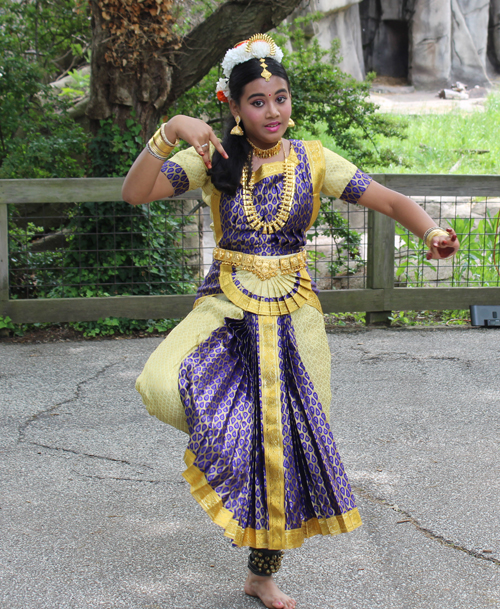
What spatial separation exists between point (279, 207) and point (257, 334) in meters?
0.41

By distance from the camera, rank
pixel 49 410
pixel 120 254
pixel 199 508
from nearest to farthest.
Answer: pixel 199 508 → pixel 49 410 → pixel 120 254

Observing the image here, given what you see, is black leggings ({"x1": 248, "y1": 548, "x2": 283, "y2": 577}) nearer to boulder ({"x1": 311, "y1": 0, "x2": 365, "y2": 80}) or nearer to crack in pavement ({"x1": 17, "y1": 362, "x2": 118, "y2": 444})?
crack in pavement ({"x1": 17, "y1": 362, "x2": 118, "y2": 444})

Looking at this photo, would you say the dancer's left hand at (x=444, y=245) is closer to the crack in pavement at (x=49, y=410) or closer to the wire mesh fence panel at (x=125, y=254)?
the crack in pavement at (x=49, y=410)

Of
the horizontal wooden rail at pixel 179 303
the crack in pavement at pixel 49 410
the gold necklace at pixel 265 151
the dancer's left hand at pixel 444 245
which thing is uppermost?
the gold necklace at pixel 265 151

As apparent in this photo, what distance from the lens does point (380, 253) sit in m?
5.57

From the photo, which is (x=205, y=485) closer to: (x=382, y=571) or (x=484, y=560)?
(x=382, y=571)

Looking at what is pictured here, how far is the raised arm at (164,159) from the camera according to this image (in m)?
1.87

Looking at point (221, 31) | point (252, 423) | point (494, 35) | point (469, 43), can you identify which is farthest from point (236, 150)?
point (494, 35)

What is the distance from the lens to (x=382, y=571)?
226 cm

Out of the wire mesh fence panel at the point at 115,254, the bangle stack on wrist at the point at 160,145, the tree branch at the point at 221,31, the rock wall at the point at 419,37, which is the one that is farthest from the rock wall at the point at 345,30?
the bangle stack on wrist at the point at 160,145

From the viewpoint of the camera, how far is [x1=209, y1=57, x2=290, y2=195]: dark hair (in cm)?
205

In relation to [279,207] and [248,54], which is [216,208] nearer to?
[279,207]

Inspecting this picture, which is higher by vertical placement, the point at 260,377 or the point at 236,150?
the point at 236,150

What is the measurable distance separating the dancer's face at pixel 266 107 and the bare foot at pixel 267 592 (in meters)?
1.40
